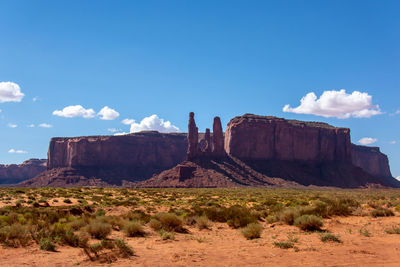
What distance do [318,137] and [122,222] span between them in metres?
123

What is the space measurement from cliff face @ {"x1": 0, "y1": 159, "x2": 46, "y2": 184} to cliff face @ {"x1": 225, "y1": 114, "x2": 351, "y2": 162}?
107731mm

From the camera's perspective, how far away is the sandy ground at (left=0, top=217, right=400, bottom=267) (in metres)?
10.2

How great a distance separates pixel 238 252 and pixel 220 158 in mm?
92734

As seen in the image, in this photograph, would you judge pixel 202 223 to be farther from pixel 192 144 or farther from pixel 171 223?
pixel 192 144

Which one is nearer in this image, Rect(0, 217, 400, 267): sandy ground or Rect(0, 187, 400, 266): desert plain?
Rect(0, 217, 400, 267): sandy ground

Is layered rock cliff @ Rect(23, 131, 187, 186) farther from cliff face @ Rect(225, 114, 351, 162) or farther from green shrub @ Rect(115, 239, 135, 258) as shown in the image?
green shrub @ Rect(115, 239, 135, 258)

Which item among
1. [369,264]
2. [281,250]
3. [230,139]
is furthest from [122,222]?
[230,139]

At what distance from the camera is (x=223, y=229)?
1666cm

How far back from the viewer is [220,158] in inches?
4097

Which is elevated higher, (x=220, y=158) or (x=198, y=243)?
(x=220, y=158)

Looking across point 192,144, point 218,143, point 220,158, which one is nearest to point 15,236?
point 192,144

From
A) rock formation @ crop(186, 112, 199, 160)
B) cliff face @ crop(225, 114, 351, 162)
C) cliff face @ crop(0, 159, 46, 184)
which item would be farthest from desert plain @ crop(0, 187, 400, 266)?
cliff face @ crop(0, 159, 46, 184)

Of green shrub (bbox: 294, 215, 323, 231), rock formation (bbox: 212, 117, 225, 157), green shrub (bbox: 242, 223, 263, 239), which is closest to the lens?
green shrub (bbox: 242, 223, 263, 239)

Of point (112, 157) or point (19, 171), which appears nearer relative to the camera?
point (112, 157)
